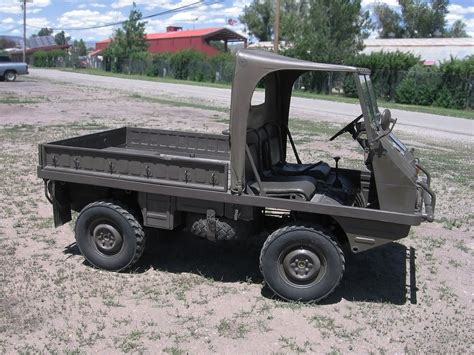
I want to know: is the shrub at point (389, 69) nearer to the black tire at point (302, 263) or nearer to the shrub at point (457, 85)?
the shrub at point (457, 85)

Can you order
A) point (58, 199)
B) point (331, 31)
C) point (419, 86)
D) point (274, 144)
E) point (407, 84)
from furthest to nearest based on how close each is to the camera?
→ point (331, 31) → point (407, 84) → point (419, 86) → point (274, 144) → point (58, 199)

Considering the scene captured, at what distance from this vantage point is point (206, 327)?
4398mm

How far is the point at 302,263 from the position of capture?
4770mm

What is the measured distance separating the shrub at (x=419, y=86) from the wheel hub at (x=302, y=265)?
30.3 m

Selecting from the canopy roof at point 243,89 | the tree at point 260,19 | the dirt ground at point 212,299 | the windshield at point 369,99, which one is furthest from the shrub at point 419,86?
the tree at point 260,19

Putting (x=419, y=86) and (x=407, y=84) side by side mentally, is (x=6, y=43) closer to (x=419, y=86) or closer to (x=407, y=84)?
(x=407, y=84)

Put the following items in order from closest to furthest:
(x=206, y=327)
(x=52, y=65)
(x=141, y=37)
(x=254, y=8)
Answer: (x=206, y=327) → (x=141, y=37) → (x=52, y=65) → (x=254, y=8)

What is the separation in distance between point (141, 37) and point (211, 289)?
6231 centimetres

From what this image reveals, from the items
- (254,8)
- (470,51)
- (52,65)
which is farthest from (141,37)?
(470,51)

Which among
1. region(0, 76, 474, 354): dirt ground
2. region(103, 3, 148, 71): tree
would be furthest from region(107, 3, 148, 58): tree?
region(0, 76, 474, 354): dirt ground

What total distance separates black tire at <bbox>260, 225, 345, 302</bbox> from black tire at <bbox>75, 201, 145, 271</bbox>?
126cm

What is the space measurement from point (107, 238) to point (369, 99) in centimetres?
277

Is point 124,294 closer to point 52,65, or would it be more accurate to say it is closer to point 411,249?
point 411,249

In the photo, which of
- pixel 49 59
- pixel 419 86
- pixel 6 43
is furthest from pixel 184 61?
pixel 6 43
